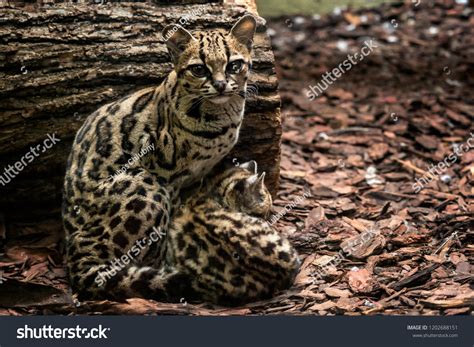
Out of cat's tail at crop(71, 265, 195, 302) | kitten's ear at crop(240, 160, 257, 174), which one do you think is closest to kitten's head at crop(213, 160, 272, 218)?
kitten's ear at crop(240, 160, 257, 174)

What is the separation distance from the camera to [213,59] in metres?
6.86

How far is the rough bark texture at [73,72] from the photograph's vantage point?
25.3ft

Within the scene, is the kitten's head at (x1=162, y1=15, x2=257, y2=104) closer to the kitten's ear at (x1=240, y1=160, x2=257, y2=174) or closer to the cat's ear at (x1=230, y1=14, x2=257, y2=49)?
the cat's ear at (x1=230, y1=14, x2=257, y2=49)

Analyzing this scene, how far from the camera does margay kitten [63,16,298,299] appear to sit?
690 cm

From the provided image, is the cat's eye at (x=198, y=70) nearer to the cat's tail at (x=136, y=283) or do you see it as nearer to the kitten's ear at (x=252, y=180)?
the kitten's ear at (x=252, y=180)

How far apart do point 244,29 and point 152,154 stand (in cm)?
145

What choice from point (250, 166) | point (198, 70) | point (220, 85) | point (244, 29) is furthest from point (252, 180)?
point (244, 29)

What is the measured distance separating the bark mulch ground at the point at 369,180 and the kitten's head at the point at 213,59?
1895mm

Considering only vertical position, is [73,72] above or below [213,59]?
above

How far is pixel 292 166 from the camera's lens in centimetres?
1015

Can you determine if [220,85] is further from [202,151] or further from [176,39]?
[202,151]

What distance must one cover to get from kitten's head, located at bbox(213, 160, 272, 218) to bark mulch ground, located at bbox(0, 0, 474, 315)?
0.73 meters

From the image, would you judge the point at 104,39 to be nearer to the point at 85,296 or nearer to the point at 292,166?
the point at 85,296

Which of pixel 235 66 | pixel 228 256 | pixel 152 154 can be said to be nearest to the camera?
pixel 228 256
